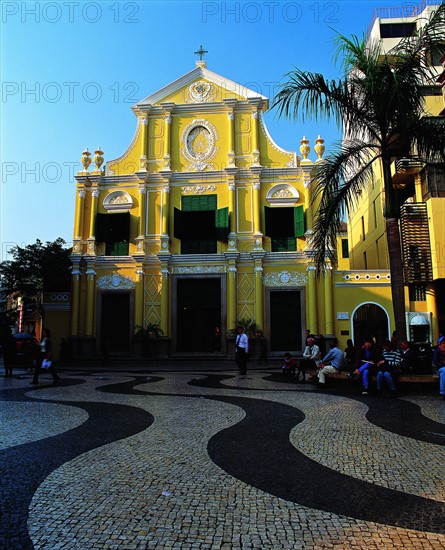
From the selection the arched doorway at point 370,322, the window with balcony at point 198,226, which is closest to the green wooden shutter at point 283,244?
the window with balcony at point 198,226

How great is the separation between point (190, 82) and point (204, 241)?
9.86 m

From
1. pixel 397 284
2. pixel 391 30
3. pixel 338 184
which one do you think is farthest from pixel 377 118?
pixel 391 30

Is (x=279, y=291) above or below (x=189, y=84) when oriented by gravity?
below

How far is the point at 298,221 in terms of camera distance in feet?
83.8

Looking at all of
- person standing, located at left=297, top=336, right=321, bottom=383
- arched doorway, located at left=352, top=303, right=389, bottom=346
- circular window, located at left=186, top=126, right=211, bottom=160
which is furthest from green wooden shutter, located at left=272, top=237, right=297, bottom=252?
person standing, located at left=297, top=336, right=321, bottom=383

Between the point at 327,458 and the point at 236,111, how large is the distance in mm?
25299

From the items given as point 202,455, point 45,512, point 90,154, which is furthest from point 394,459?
point 90,154

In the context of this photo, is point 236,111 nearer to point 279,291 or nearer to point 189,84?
point 189,84

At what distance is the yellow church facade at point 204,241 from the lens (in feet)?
81.6

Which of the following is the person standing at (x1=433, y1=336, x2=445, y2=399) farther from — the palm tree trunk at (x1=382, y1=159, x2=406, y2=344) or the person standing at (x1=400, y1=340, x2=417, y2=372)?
the palm tree trunk at (x1=382, y1=159, x2=406, y2=344)

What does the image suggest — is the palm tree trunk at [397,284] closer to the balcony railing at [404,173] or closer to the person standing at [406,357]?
the person standing at [406,357]

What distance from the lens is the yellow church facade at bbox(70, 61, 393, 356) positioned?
24875 mm

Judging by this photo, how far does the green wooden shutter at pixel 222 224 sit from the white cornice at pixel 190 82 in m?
7.14

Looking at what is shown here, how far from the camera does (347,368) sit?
39.5 ft
